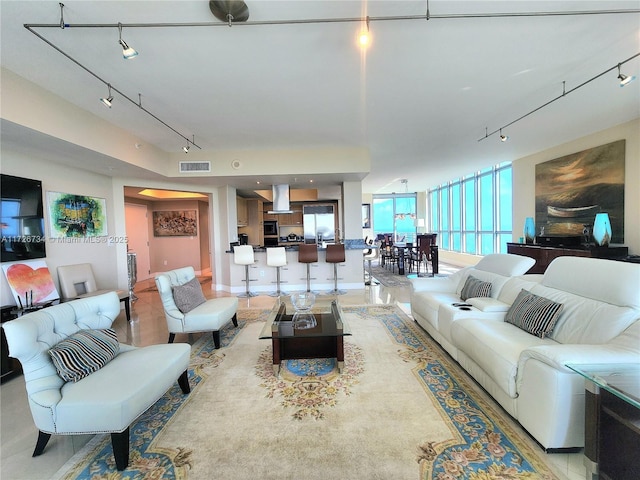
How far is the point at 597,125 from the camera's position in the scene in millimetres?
4336

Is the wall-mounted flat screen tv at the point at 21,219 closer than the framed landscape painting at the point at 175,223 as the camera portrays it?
Yes

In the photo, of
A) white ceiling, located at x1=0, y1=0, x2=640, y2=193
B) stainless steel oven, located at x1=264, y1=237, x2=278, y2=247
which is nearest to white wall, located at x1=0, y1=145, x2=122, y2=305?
white ceiling, located at x1=0, y1=0, x2=640, y2=193

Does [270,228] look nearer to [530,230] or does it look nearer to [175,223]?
[175,223]

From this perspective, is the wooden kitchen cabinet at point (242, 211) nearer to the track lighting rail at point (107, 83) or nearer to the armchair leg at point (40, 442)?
the track lighting rail at point (107, 83)

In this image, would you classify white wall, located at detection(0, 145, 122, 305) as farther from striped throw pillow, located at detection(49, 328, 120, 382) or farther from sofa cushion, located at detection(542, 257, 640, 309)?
sofa cushion, located at detection(542, 257, 640, 309)

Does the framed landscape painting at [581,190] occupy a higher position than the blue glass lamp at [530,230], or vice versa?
the framed landscape painting at [581,190]

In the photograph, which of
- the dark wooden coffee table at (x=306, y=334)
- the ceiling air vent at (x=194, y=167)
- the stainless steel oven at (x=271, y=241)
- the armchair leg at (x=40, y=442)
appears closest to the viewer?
the armchair leg at (x=40, y=442)

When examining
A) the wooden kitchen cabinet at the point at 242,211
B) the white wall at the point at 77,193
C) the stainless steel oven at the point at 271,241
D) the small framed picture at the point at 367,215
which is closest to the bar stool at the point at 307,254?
the wooden kitchen cabinet at the point at 242,211

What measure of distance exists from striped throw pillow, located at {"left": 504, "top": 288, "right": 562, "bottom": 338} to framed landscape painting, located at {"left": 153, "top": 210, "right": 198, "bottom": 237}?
7860 millimetres

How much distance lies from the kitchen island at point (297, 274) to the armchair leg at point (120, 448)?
4.54 m

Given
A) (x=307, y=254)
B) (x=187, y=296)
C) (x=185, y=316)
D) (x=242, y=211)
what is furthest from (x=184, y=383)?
(x=242, y=211)

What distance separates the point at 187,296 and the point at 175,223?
5497 mm

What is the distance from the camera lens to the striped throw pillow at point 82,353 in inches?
67.5

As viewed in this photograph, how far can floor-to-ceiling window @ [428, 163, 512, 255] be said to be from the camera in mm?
7773
